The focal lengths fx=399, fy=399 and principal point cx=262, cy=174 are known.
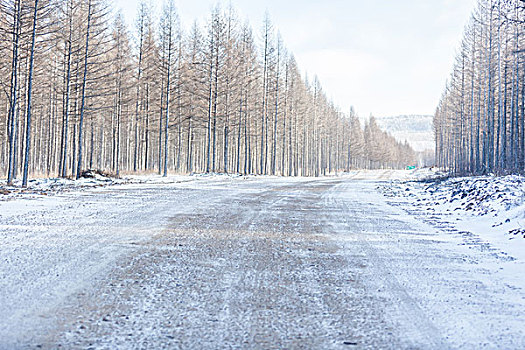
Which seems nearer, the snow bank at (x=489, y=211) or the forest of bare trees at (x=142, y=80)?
the snow bank at (x=489, y=211)

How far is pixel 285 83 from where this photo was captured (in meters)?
44.3

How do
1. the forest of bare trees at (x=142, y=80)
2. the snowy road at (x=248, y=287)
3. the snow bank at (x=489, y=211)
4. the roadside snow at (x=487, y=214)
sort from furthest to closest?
the forest of bare trees at (x=142, y=80)
the snow bank at (x=489, y=211)
the roadside snow at (x=487, y=214)
the snowy road at (x=248, y=287)

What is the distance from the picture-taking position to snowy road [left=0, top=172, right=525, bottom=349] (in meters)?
2.57

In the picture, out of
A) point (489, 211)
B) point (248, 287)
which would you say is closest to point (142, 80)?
point (489, 211)

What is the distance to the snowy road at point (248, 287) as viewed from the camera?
8.43 feet

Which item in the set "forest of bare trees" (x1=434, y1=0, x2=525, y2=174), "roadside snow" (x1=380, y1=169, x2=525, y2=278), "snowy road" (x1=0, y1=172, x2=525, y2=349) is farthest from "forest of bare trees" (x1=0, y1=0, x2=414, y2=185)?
"roadside snow" (x1=380, y1=169, x2=525, y2=278)

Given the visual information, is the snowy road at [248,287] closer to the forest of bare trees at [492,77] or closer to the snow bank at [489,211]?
the snow bank at [489,211]

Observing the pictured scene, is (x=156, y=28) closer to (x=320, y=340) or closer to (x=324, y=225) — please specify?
(x=324, y=225)

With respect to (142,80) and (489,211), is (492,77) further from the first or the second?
(489,211)

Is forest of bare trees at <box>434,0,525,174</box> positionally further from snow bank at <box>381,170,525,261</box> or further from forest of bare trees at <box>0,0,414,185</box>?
snow bank at <box>381,170,525,261</box>

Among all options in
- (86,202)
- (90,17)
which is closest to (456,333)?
(86,202)

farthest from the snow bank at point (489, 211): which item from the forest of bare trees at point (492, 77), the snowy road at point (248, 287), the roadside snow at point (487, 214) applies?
the forest of bare trees at point (492, 77)

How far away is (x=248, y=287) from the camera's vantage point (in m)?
3.61

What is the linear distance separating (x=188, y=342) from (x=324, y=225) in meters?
5.19
